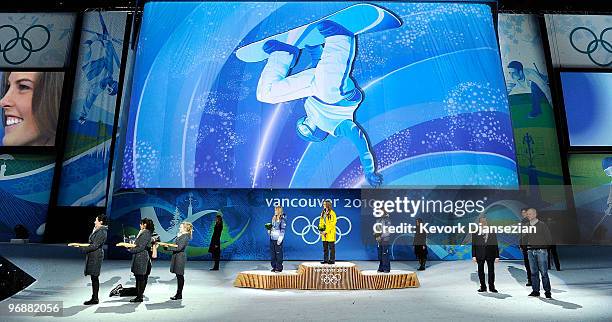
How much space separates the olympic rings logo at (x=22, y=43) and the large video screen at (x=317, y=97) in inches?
228

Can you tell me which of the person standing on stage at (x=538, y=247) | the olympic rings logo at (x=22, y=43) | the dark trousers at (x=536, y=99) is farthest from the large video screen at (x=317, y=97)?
the olympic rings logo at (x=22, y=43)

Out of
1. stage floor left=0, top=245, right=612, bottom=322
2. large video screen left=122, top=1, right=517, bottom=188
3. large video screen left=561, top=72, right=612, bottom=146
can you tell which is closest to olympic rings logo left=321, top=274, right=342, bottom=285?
stage floor left=0, top=245, right=612, bottom=322

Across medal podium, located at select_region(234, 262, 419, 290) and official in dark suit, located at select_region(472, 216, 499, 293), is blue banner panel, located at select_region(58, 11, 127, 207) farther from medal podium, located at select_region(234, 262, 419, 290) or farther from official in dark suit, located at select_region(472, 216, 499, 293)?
official in dark suit, located at select_region(472, 216, 499, 293)

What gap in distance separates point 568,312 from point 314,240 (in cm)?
729

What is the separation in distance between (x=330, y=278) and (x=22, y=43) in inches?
589

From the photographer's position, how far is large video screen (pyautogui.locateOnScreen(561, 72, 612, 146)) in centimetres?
1642

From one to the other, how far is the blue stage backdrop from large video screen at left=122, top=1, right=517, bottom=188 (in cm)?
60

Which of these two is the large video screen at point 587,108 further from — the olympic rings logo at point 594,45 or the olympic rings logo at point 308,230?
the olympic rings logo at point 308,230

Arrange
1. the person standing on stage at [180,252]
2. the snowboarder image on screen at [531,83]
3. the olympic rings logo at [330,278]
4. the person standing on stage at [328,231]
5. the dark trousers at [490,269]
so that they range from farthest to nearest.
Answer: the snowboarder image on screen at [531,83] < the person standing on stage at [328,231] < the olympic rings logo at [330,278] < the dark trousers at [490,269] < the person standing on stage at [180,252]

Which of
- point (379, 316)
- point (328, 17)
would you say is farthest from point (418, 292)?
point (328, 17)

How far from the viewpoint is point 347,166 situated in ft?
42.0

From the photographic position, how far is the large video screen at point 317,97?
12.8 meters

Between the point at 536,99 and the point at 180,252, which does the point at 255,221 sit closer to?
the point at 180,252

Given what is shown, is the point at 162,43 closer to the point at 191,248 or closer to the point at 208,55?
the point at 208,55
